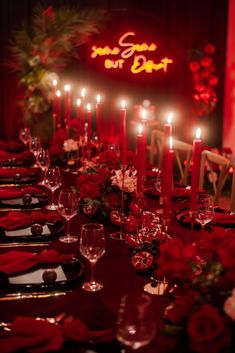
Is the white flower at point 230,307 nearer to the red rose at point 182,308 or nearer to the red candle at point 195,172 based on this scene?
the red rose at point 182,308

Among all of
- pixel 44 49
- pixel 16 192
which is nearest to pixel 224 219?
pixel 16 192

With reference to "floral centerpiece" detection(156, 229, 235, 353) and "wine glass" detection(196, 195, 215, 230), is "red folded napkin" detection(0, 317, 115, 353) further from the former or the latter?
"wine glass" detection(196, 195, 215, 230)

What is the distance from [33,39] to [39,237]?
15.5 feet

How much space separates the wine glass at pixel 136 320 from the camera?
1216mm

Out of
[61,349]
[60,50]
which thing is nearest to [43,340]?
[61,349]

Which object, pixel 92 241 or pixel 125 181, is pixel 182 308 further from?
pixel 125 181

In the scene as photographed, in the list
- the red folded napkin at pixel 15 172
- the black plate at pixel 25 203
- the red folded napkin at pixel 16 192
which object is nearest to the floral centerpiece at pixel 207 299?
the black plate at pixel 25 203

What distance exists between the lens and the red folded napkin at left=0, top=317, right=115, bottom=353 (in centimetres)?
146

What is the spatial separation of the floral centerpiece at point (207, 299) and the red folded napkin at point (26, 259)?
64cm

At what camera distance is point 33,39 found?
6.64 metres

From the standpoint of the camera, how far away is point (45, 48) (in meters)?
6.49

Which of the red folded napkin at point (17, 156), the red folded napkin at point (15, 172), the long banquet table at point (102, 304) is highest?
the red folded napkin at point (17, 156)

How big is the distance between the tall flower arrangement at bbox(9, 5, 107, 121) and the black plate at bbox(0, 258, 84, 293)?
4.52 m

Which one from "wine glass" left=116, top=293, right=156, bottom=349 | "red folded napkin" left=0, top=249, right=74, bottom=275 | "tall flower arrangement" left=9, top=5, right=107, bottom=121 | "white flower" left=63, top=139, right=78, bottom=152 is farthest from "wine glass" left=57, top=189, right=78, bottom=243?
"tall flower arrangement" left=9, top=5, right=107, bottom=121
